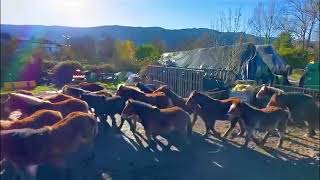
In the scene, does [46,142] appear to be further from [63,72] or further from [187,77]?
[63,72]

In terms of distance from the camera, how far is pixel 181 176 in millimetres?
6188

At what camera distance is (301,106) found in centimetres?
963

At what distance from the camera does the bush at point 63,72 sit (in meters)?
22.0

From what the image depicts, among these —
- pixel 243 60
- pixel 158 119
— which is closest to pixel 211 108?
pixel 158 119

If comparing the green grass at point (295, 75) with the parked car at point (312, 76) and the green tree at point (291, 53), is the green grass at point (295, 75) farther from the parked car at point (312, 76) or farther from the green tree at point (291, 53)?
the parked car at point (312, 76)

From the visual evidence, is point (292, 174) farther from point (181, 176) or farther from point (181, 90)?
point (181, 90)

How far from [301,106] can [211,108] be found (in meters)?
2.91

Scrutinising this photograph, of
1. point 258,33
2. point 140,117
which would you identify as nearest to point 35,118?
point 140,117

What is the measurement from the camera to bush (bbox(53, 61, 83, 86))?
22.0m

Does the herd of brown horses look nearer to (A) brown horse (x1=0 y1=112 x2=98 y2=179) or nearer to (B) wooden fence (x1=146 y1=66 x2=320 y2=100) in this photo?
(A) brown horse (x1=0 y1=112 x2=98 y2=179)

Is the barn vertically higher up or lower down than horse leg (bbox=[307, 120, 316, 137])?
higher up

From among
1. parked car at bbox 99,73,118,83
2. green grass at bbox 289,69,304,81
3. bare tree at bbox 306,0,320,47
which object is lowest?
parked car at bbox 99,73,118,83

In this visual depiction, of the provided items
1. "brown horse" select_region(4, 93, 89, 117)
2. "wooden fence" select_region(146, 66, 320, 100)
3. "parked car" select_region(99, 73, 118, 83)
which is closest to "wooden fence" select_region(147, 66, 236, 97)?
"wooden fence" select_region(146, 66, 320, 100)

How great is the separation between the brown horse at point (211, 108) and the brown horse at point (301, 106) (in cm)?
163
